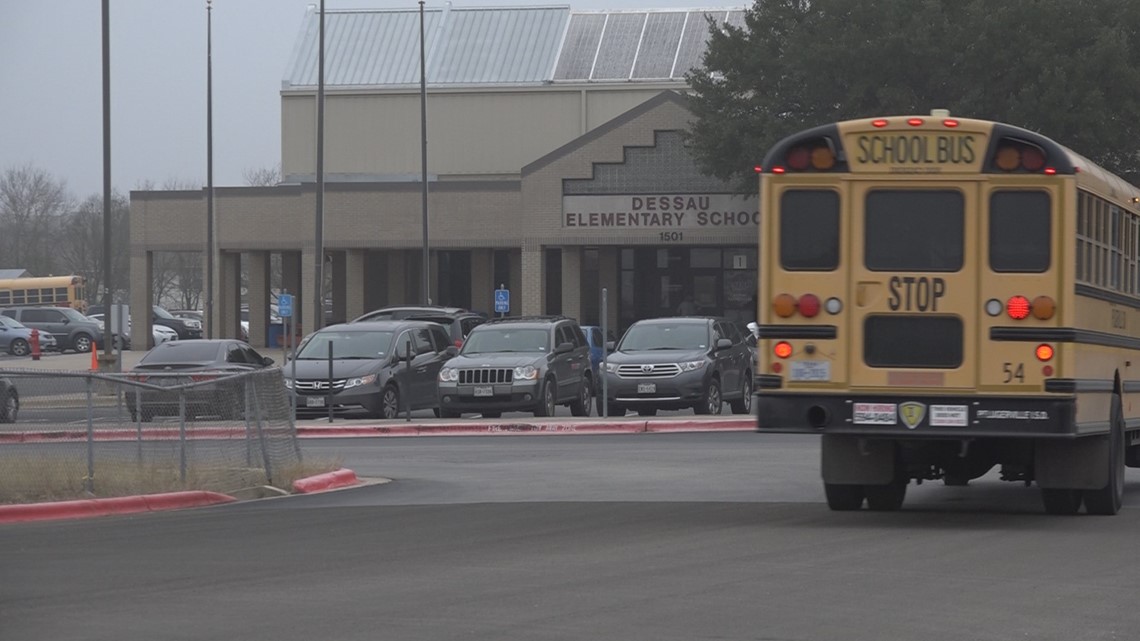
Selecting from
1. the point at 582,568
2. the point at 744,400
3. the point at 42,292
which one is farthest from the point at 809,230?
the point at 42,292

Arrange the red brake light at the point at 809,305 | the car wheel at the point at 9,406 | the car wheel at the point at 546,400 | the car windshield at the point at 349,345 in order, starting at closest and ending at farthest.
A: the red brake light at the point at 809,305 → the car wheel at the point at 9,406 → the car wheel at the point at 546,400 → the car windshield at the point at 349,345

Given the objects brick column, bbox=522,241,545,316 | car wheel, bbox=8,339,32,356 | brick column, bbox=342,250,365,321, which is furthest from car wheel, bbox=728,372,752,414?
car wheel, bbox=8,339,32,356

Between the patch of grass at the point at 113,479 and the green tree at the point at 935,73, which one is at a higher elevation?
the green tree at the point at 935,73

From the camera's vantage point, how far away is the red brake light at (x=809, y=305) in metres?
13.4

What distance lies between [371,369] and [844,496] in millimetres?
15727

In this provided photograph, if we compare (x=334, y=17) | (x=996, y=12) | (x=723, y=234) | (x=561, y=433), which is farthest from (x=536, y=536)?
(x=334, y=17)

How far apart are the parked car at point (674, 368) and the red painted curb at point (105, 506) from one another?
42.6 ft

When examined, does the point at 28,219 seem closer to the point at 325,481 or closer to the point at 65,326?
the point at 65,326

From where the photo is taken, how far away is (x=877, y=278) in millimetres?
13367

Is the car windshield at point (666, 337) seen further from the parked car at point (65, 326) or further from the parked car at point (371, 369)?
the parked car at point (65, 326)

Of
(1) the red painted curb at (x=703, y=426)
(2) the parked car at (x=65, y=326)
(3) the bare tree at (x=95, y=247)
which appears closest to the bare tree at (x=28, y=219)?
(3) the bare tree at (x=95, y=247)

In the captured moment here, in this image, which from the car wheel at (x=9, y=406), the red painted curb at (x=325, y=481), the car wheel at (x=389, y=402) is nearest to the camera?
the car wheel at (x=9, y=406)

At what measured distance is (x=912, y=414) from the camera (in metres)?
13.2

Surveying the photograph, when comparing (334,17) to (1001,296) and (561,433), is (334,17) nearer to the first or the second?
(561,433)
